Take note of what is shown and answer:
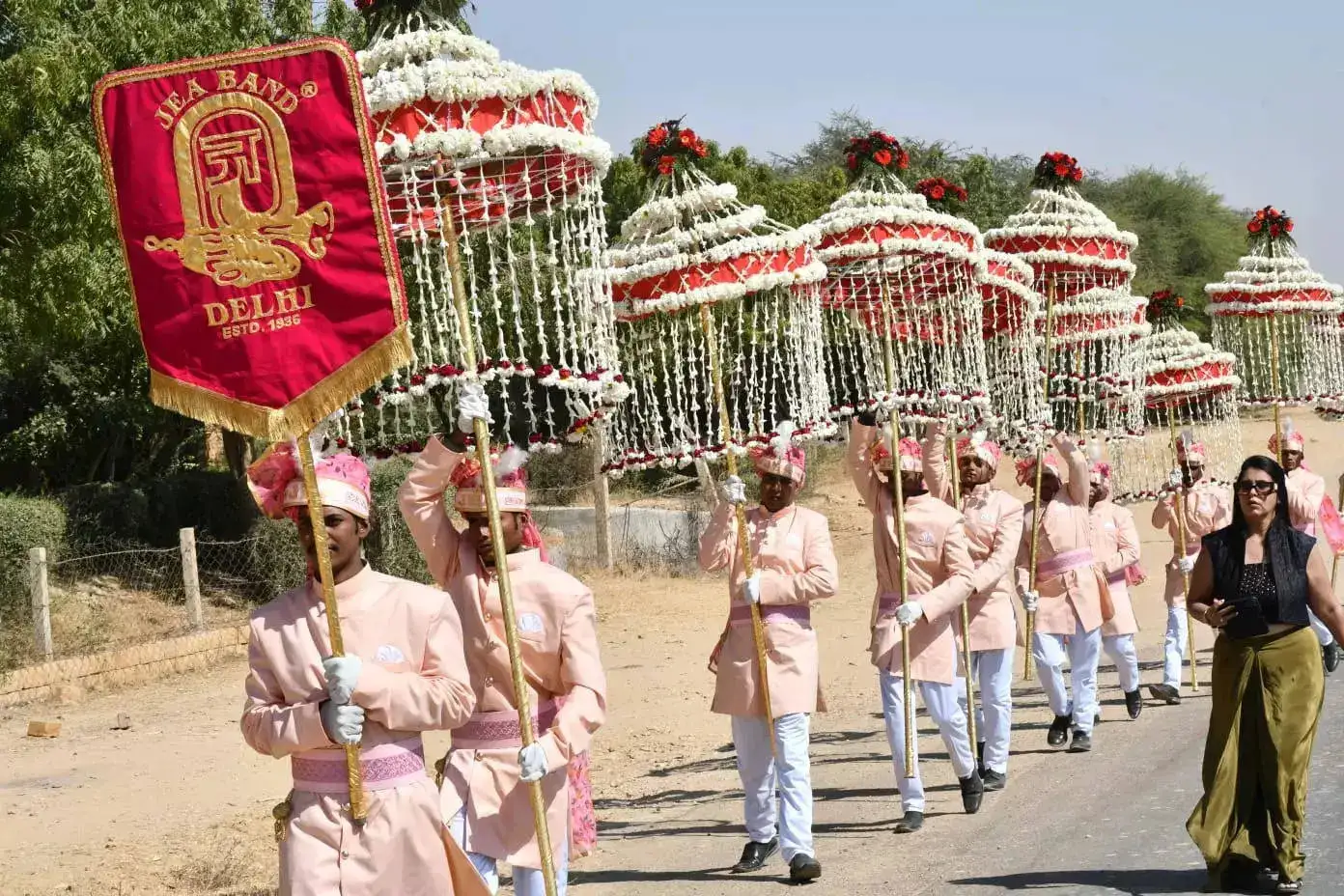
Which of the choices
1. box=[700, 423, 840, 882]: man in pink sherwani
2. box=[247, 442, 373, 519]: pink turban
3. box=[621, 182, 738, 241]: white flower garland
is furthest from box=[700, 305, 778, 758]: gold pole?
box=[247, 442, 373, 519]: pink turban

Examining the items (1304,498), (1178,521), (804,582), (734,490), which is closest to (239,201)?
(734,490)

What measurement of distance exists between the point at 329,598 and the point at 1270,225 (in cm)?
1533

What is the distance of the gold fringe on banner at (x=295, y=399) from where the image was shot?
16.4 ft

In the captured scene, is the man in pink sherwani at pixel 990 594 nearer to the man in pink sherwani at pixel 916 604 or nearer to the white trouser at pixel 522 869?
the man in pink sherwani at pixel 916 604

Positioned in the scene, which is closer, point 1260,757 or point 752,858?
point 1260,757

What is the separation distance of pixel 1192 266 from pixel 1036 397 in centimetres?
3339

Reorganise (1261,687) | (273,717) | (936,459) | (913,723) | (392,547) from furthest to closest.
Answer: (392,547) → (936,459) → (913,723) → (1261,687) → (273,717)

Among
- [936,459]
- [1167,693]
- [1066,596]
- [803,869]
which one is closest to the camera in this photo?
[803,869]

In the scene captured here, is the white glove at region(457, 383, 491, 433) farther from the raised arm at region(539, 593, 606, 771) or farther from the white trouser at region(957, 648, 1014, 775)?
the white trouser at region(957, 648, 1014, 775)

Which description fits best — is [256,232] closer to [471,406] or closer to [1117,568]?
[471,406]

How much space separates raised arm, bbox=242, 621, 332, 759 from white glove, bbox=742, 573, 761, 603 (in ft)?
11.9

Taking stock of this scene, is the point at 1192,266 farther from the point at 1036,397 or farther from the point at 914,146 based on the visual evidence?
the point at 1036,397

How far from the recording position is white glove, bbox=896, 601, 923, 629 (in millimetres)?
9109

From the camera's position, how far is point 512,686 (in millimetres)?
6094
